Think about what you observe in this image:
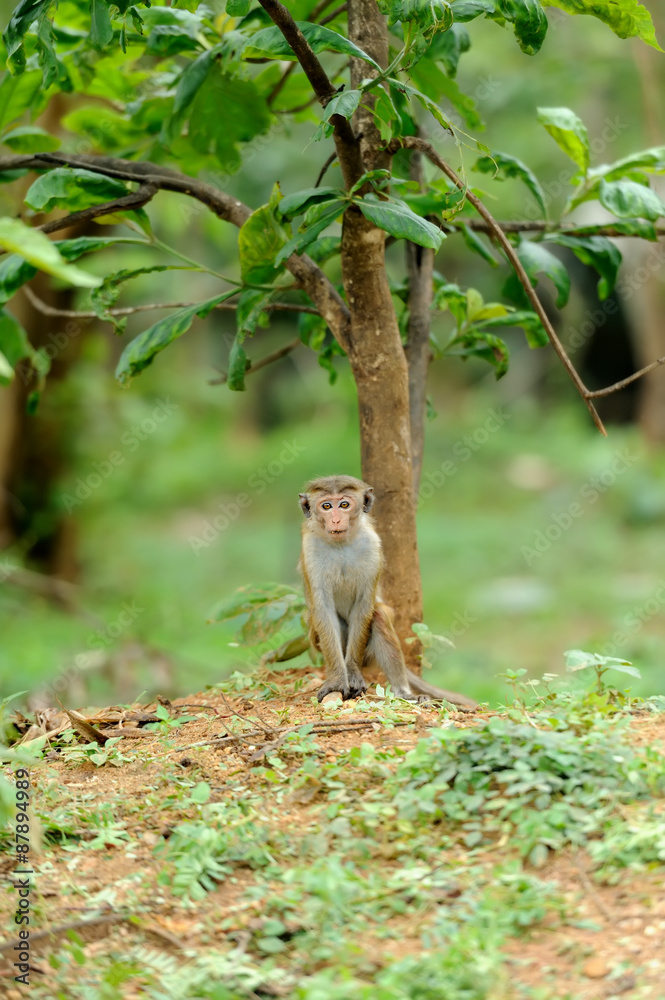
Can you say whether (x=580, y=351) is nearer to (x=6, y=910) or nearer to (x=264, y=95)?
(x=264, y=95)

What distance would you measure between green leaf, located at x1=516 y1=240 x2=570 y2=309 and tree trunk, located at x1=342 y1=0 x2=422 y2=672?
700 millimetres

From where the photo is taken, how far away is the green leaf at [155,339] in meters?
4.48

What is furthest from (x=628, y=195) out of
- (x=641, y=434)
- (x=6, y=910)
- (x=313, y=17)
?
(x=641, y=434)

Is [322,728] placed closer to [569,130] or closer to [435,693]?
[435,693]

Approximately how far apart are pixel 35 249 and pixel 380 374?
2.56 meters

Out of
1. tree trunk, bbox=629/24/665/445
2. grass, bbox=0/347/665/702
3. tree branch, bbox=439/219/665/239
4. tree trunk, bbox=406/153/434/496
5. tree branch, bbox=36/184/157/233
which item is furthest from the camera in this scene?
tree trunk, bbox=629/24/665/445

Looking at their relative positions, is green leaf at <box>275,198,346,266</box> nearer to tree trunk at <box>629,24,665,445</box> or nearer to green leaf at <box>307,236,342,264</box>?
green leaf at <box>307,236,342,264</box>

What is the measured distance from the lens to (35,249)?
6.71ft

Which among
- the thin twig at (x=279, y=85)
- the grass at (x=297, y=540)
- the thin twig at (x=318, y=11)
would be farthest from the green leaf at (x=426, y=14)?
the grass at (x=297, y=540)

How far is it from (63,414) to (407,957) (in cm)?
903

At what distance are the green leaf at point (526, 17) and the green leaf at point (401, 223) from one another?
701mm

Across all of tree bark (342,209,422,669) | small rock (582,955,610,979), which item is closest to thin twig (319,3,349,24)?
tree bark (342,209,422,669)

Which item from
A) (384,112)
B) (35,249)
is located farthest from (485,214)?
(35,249)

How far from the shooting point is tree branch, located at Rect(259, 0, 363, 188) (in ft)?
11.7
